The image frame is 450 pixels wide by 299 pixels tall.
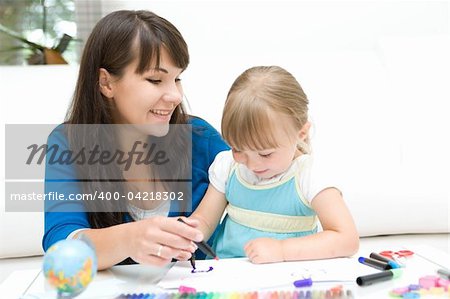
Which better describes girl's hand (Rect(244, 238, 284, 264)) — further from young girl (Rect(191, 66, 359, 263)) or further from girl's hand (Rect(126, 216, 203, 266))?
girl's hand (Rect(126, 216, 203, 266))

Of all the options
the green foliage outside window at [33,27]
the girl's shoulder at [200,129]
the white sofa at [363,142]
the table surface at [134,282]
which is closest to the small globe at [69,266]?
the table surface at [134,282]

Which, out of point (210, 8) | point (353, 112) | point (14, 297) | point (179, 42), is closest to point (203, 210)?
point (179, 42)

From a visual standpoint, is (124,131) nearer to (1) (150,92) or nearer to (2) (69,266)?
(1) (150,92)

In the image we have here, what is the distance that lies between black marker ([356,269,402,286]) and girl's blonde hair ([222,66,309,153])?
30 centimetres

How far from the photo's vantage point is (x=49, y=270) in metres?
0.80

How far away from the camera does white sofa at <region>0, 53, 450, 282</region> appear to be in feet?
5.77

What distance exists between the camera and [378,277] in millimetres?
903

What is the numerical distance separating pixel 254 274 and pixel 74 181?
48cm

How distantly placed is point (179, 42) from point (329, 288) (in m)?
0.63

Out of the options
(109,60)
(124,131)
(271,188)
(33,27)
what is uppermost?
(33,27)

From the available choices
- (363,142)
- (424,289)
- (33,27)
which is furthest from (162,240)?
(33,27)

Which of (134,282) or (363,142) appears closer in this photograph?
(134,282)

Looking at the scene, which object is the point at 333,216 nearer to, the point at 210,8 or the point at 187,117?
the point at 187,117

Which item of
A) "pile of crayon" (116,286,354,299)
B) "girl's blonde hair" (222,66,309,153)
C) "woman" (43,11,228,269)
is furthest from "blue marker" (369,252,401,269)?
"woman" (43,11,228,269)
